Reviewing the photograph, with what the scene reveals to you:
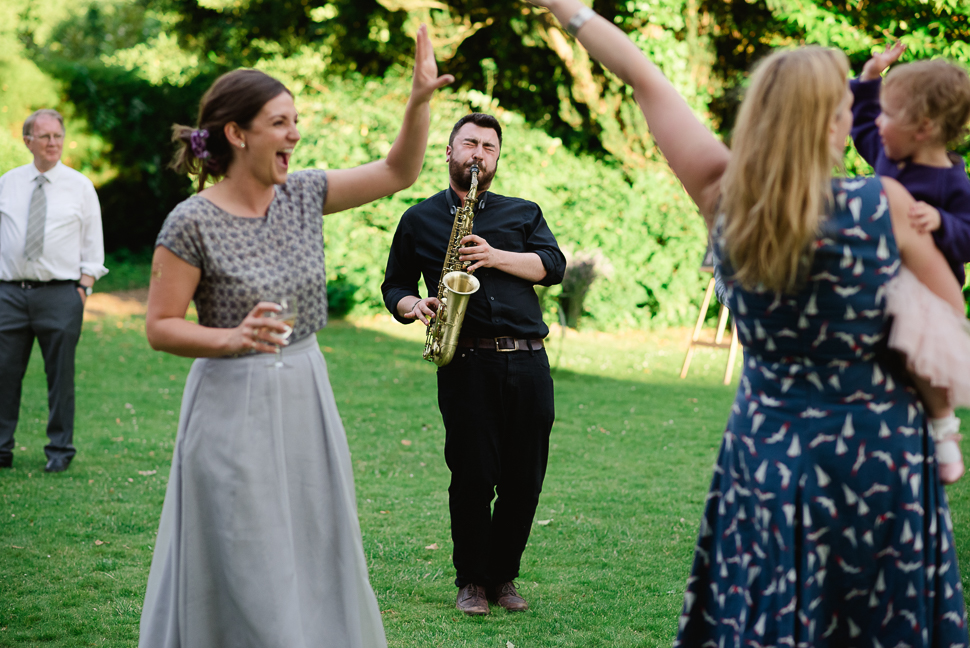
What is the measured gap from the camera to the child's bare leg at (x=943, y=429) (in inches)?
88.7

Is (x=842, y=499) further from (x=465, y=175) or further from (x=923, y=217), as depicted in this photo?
(x=465, y=175)

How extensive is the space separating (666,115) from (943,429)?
1.08m

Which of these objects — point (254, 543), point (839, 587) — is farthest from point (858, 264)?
point (254, 543)

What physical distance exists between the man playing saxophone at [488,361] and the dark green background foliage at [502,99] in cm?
823

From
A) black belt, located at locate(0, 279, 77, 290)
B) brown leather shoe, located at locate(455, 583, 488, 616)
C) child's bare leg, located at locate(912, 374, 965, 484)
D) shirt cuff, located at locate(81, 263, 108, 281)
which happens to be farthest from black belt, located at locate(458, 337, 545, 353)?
black belt, located at locate(0, 279, 77, 290)

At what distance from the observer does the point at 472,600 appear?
14.2 ft

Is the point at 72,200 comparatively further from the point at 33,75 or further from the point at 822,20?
the point at 33,75

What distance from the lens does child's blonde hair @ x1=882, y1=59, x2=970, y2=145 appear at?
7.57ft

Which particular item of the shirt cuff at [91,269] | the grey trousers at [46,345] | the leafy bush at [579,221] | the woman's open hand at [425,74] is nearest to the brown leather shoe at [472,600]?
the woman's open hand at [425,74]

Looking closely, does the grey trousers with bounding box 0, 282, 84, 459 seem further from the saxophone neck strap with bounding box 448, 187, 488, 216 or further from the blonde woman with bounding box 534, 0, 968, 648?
the blonde woman with bounding box 534, 0, 968, 648

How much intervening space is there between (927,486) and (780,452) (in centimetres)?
38

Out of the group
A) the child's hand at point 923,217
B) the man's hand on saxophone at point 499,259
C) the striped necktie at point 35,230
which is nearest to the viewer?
the child's hand at point 923,217

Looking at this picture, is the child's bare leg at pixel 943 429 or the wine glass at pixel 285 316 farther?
the wine glass at pixel 285 316

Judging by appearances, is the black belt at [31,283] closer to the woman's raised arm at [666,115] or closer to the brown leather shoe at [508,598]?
the brown leather shoe at [508,598]
